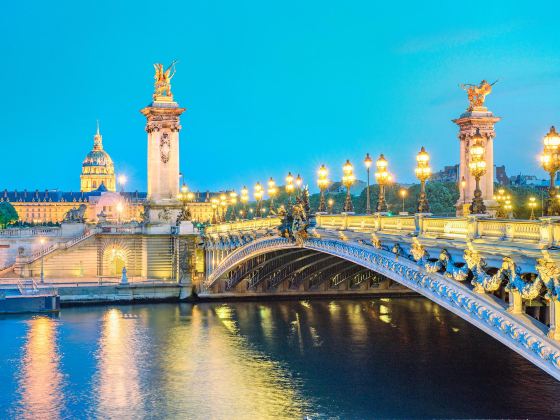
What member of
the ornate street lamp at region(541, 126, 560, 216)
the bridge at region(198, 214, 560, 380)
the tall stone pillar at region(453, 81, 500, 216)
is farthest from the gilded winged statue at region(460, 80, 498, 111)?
the ornate street lamp at region(541, 126, 560, 216)

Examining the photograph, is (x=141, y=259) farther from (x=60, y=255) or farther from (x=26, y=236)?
(x=26, y=236)

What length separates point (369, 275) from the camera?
57.6m

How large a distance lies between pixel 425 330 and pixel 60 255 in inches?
1306

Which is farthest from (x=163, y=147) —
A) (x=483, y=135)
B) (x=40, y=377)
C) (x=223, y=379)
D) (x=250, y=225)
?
(x=223, y=379)

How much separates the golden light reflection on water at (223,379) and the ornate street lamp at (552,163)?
1267 cm

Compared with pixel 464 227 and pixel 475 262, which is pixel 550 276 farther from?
pixel 464 227

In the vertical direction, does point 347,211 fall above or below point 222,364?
above

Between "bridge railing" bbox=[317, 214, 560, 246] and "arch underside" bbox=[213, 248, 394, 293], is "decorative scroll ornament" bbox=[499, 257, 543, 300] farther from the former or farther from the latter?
"arch underside" bbox=[213, 248, 394, 293]

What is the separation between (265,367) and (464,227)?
16.3 meters

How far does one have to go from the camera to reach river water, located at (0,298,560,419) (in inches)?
1182

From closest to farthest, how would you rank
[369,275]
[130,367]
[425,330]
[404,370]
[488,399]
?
[488,399] < [404,370] < [130,367] < [425,330] < [369,275]

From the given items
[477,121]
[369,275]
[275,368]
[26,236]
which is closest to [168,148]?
[26,236]

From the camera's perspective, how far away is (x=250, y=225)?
5072 cm

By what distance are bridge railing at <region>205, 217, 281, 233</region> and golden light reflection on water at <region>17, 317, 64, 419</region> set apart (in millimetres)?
11677
